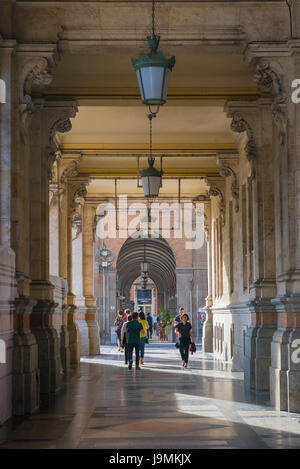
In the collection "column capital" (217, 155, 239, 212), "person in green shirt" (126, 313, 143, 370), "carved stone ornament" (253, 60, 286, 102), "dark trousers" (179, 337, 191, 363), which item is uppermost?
"column capital" (217, 155, 239, 212)

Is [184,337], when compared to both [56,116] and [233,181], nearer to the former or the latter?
[233,181]

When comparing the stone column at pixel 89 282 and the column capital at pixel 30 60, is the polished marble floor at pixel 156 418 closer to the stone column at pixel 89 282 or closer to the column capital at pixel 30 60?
the column capital at pixel 30 60

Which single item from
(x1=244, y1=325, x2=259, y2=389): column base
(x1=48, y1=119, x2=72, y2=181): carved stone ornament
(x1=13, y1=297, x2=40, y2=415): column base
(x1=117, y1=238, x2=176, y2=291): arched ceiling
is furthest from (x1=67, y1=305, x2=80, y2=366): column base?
(x1=117, y1=238, x2=176, y2=291): arched ceiling

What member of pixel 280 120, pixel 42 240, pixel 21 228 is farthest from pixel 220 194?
pixel 21 228

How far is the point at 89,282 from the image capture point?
26016 millimetres

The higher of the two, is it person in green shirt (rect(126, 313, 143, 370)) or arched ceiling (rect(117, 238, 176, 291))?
arched ceiling (rect(117, 238, 176, 291))

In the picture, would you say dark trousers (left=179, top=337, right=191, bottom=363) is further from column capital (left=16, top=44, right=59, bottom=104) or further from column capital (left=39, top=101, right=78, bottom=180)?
column capital (left=16, top=44, right=59, bottom=104)

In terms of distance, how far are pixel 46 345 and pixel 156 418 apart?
3789mm

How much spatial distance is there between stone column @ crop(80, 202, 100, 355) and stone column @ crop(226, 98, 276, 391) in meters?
12.2

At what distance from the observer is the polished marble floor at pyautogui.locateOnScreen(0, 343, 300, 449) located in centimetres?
769

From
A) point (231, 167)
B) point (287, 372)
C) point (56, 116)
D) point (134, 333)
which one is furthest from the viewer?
point (231, 167)

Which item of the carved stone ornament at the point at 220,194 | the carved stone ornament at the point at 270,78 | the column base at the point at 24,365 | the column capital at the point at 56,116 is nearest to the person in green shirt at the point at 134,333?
the carved stone ornament at the point at 220,194

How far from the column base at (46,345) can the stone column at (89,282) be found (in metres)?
12.0

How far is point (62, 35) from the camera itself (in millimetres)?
10609
